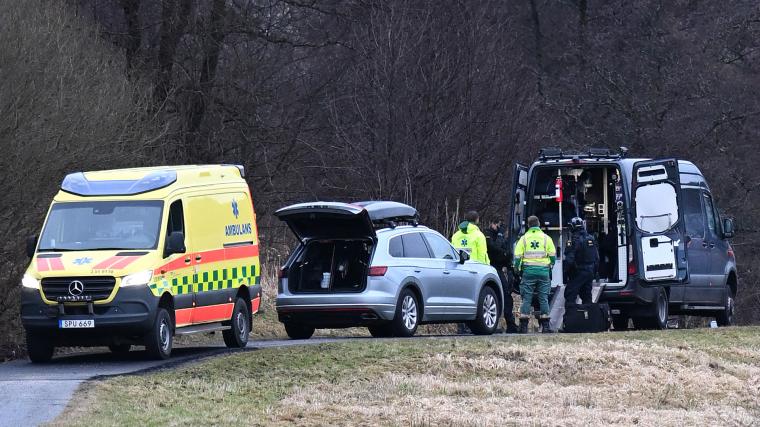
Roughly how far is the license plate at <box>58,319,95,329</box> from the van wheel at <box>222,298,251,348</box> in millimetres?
2677

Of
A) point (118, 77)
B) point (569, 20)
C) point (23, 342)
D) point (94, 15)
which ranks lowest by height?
point (23, 342)

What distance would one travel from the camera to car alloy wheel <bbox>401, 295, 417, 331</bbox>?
2009 centimetres

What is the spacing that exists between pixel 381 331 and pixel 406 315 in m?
0.68

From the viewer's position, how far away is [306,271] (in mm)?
20219

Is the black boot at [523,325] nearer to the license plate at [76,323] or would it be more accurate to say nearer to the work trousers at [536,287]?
the work trousers at [536,287]

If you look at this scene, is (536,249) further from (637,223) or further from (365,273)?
(365,273)

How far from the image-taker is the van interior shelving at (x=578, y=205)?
73.9 ft

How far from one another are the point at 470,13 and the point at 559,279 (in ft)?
48.2

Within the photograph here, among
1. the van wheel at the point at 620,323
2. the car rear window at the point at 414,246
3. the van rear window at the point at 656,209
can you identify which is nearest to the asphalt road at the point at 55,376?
the car rear window at the point at 414,246

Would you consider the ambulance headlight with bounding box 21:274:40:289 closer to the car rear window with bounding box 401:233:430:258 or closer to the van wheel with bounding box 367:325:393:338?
the van wheel with bounding box 367:325:393:338

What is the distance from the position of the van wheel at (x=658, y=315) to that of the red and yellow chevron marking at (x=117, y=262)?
875 centimetres

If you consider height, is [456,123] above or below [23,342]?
above

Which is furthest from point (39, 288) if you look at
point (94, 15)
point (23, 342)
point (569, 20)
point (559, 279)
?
point (569, 20)

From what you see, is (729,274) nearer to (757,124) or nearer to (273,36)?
(273,36)
